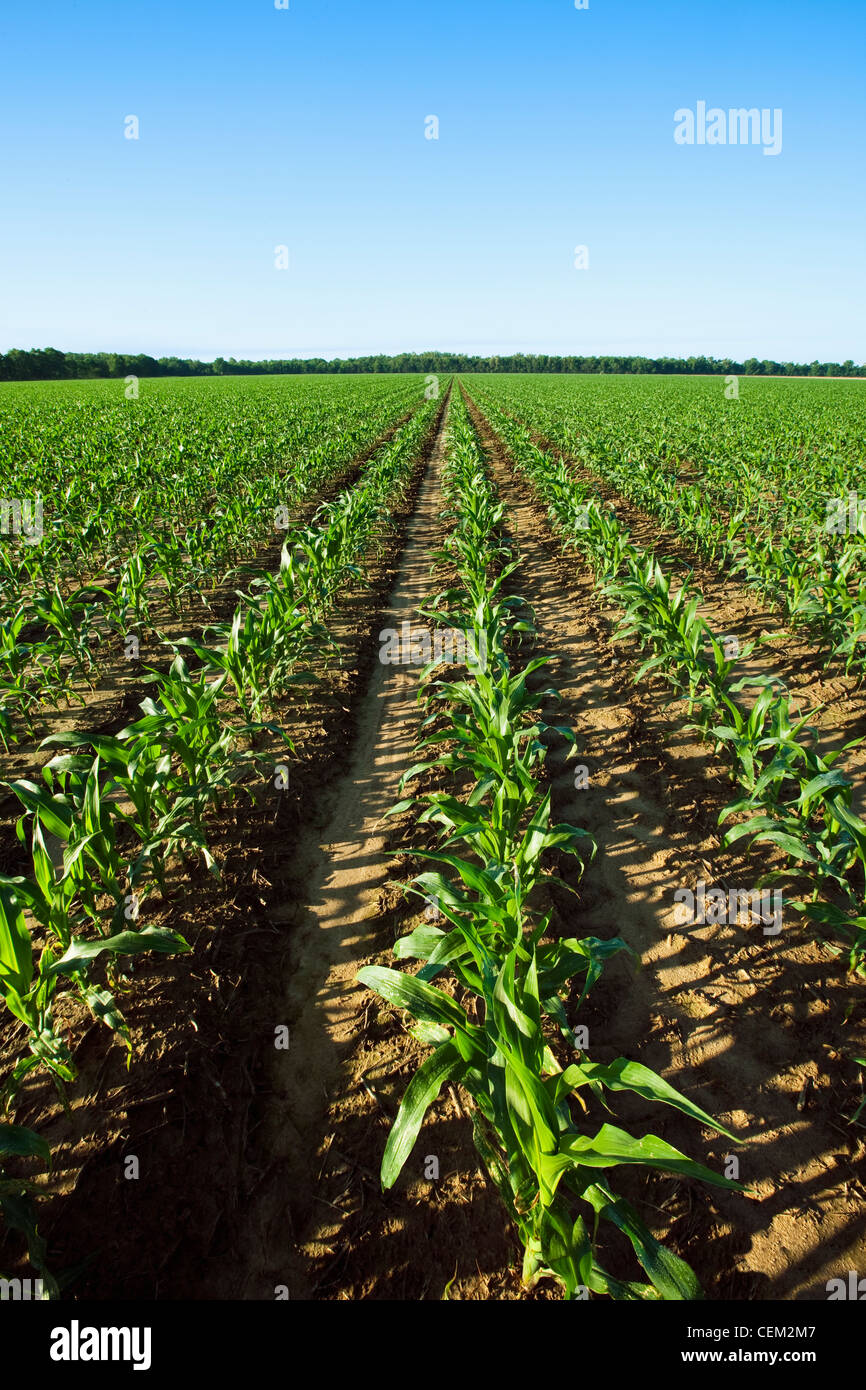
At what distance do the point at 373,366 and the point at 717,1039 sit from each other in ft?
418

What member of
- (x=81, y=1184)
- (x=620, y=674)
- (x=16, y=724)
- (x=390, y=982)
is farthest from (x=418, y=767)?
(x=16, y=724)

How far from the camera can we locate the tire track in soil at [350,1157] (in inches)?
71.8

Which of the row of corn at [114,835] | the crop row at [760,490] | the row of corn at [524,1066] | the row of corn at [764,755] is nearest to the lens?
the row of corn at [524,1066]

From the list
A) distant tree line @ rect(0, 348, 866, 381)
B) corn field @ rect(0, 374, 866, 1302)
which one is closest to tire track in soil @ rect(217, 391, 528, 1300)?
corn field @ rect(0, 374, 866, 1302)

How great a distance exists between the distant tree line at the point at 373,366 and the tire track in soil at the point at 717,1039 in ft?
231

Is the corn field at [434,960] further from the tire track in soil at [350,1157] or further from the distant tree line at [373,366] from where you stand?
the distant tree line at [373,366]

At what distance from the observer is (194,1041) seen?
240cm

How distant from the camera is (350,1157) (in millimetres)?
2102

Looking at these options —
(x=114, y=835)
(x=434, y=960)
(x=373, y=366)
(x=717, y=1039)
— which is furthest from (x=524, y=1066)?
(x=373, y=366)

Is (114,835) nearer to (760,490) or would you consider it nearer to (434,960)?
(434,960)

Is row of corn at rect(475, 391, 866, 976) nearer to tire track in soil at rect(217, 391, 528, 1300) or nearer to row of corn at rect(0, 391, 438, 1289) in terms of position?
tire track in soil at rect(217, 391, 528, 1300)

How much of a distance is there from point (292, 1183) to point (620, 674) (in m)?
4.44

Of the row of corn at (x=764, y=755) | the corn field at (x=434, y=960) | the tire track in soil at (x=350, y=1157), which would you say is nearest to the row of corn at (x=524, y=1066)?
the corn field at (x=434, y=960)

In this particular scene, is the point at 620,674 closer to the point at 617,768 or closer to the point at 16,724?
the point at 617,768
